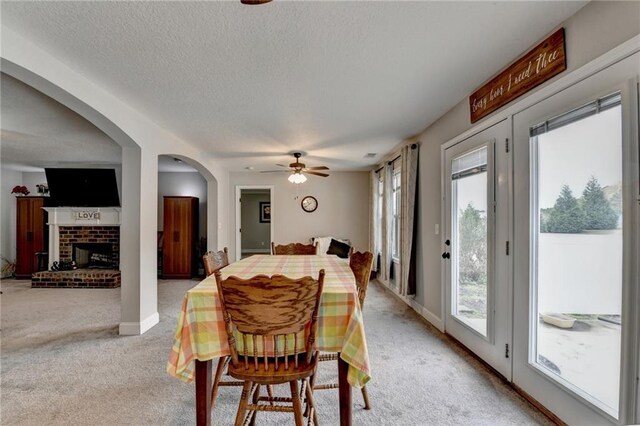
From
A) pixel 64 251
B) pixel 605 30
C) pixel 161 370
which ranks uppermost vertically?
pixel 605 30

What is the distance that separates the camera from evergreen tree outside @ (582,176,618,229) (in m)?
1.47

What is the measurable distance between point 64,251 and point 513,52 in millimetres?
7948

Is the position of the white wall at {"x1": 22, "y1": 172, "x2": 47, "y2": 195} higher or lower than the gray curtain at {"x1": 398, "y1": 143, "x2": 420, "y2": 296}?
higher

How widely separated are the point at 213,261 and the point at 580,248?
2377 mm

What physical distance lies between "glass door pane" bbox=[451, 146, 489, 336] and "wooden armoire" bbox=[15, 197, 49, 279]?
8.09 m

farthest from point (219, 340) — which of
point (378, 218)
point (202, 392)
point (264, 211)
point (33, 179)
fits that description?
point (264, 211)

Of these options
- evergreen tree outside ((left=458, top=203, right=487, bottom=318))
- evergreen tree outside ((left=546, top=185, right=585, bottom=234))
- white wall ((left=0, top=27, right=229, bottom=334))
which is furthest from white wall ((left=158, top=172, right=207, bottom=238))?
evergreen tree outside ((left=546, top=185, right=585, bottom=234))

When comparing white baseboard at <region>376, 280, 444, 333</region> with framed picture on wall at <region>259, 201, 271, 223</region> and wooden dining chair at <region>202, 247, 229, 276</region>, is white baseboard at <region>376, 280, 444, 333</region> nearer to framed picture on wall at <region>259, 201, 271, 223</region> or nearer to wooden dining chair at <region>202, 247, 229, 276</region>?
wooden dining chair at <region>202, 247, 229, 276</region>

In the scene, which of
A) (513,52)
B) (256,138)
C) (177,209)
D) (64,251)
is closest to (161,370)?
(256,138)

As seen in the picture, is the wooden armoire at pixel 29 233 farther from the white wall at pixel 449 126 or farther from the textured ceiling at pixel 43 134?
the white wall at pixel 449 126

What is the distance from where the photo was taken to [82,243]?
241 inches

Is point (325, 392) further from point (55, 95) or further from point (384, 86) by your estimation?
point (55, 95)

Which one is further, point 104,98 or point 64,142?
point 64,142

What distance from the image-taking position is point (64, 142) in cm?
448
